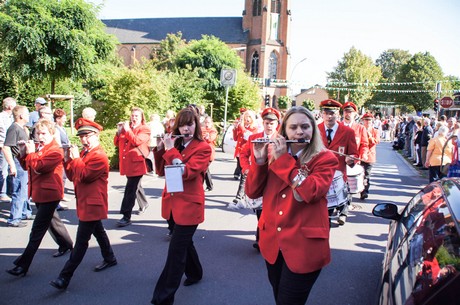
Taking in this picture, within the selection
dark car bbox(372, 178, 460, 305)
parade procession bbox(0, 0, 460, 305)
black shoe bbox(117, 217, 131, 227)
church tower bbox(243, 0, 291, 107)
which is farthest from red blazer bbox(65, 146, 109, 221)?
church tower bbox(243, 0, 291, 107)

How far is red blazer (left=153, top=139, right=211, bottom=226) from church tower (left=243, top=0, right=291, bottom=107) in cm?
6083

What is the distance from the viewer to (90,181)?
14.3 feet

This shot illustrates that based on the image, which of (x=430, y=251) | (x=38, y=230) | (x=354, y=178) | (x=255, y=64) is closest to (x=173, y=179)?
(x=38, y=230)

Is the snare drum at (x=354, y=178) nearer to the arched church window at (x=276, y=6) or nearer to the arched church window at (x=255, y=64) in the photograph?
the arched church window at (x=255, y=64)

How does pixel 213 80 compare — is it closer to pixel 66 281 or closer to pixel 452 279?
pixel 66 281

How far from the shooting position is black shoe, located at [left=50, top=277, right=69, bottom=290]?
4133mm

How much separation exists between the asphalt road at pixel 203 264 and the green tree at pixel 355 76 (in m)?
47.2

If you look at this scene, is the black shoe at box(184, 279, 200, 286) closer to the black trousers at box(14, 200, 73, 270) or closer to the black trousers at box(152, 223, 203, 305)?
the black trousers at box(152, 223, 203, 305)

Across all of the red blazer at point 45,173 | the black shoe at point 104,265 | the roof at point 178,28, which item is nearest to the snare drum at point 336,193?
the black shoe at point 104,265

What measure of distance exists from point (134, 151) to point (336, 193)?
3459 mm

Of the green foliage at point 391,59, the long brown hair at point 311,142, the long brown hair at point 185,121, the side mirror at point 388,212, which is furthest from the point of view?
the green foliage at point 391,59

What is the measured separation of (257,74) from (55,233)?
202 ft

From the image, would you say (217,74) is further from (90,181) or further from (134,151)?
(90,181)

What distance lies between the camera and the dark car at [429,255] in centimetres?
180
